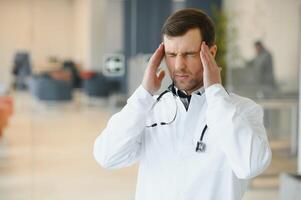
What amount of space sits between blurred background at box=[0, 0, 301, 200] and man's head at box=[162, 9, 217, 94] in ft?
13.8

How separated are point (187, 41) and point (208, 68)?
9 centimetres

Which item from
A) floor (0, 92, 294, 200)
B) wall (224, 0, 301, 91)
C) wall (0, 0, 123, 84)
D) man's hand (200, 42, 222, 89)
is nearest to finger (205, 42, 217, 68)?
man's hand (200, 42, 222, 89)

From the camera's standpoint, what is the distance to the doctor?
4.77ft

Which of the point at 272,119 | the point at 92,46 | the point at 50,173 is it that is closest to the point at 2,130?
the point at 50,173

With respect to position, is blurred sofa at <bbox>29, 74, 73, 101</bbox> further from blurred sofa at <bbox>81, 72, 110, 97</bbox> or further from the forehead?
the forehead

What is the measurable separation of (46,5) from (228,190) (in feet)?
16.0

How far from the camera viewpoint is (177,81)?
4.99 feet

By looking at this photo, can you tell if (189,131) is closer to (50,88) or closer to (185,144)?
(185,144)

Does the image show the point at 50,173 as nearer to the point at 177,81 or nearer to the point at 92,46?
the point at 92,46

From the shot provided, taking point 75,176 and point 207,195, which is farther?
point 75,176

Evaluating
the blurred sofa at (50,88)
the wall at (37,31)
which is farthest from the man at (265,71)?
the blurred sofa at (50,88)

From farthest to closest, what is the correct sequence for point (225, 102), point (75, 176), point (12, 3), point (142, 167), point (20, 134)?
1. point (20, 134)
2. point (75, 176)
3. point (12, 3)
4. point (142, 167)
5. point (225, 102)

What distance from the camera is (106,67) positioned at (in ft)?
22.0

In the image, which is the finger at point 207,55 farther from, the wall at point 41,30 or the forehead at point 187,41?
the wall at point 41,30
